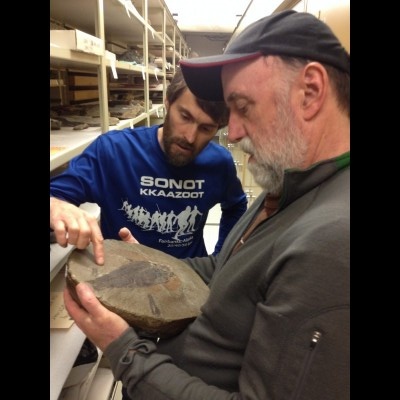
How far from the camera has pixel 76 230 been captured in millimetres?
806

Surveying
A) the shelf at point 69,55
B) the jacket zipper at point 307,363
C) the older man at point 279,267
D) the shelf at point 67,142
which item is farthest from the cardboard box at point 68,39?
the jacket zipper at point 307,363

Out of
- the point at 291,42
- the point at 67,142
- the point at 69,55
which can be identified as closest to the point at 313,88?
the point at 291,42

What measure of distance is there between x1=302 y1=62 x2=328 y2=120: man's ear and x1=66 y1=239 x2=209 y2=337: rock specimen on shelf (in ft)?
1.66

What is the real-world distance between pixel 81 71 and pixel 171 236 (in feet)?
5.61

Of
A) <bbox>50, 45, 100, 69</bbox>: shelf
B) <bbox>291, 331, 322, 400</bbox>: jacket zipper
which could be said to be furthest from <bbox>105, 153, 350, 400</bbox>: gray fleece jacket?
<bbox>50, 45, 100, 69</bbox>: shelf

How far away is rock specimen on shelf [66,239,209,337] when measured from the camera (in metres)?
0.73

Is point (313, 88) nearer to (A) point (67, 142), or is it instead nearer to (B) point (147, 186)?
(B) point (147, 186)

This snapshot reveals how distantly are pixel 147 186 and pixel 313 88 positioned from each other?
2.60 feet

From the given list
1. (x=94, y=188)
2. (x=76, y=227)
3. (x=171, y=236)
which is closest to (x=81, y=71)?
(x=94, y=188)

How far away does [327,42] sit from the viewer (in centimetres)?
70

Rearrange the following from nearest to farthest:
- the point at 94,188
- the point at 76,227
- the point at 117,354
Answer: the point at 117,354 → the point at 76,227 → the point at 94,188

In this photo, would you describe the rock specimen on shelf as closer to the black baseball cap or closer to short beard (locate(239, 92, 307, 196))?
short beard (locate(239, 92, 307, 196))

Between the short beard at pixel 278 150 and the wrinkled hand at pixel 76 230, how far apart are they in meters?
0.42
